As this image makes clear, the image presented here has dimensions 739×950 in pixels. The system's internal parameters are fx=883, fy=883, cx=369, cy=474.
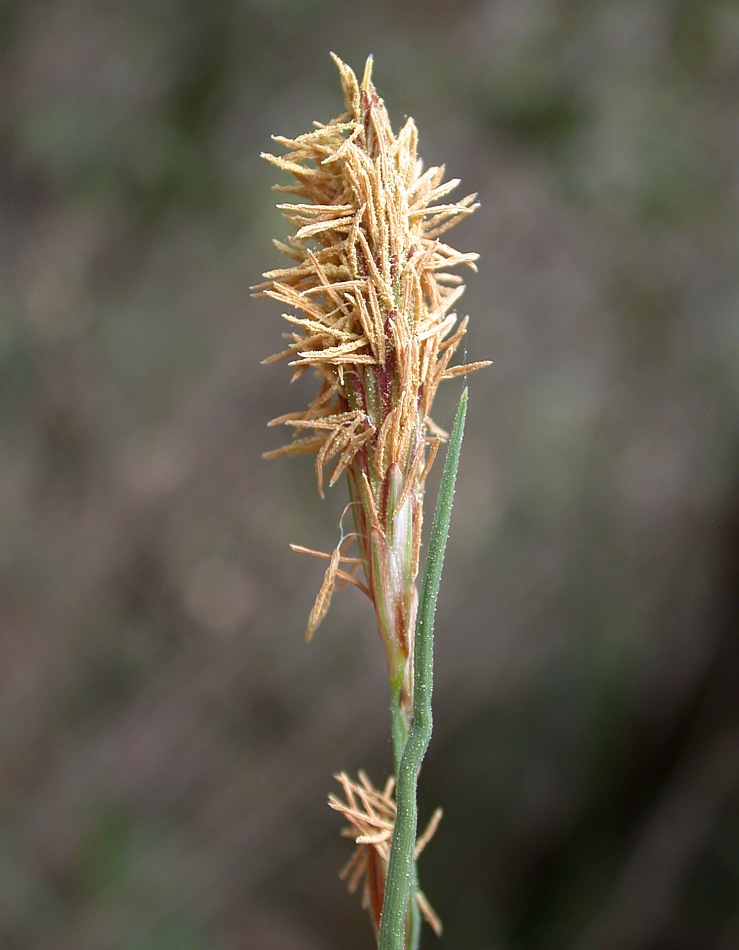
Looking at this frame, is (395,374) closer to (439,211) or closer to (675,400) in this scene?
(439,211)

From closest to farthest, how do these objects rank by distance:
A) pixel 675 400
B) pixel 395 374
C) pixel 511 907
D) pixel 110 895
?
pixel 395 374 → pixel 110 895 → pixel 511 907 → pixel 675 400

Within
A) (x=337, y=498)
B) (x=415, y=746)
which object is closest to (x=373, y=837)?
(x=415, y=746)

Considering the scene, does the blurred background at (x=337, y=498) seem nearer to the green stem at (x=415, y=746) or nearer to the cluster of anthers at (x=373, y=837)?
the cluster of anthers at (x=373, y=837)

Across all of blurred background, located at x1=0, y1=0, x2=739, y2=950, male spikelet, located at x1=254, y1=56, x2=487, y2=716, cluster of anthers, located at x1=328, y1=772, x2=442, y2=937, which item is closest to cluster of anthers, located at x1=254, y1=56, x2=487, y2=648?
male spikelet, located at x1=254, y1=56, x2=487, y2=716

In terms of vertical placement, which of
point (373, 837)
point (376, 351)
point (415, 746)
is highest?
point (376, 351)

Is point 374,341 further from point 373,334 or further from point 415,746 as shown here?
point 415,746

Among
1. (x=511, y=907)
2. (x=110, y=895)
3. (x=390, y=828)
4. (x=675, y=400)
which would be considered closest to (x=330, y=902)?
(x=511, y=907)
